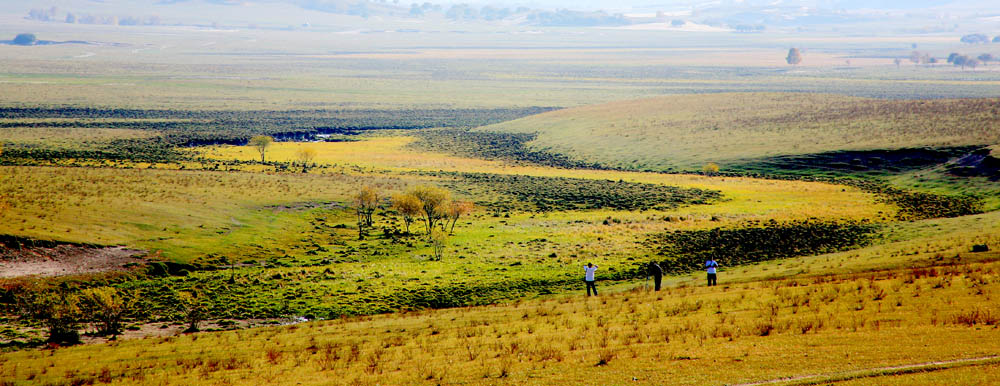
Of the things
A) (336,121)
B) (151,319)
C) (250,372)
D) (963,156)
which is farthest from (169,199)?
(336,121)

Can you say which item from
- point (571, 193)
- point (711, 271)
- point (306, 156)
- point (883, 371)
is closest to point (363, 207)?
point (571, 193)

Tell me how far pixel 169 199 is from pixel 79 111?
110623mm

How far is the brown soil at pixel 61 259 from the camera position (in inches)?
1490

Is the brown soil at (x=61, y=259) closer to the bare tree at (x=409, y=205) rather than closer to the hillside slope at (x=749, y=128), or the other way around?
the bare tree at (x=409, y=205)

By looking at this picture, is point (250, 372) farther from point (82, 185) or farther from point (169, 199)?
point (82, 185)

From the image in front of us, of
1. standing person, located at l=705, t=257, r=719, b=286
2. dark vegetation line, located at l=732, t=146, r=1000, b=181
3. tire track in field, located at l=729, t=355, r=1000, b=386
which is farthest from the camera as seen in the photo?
dark vegetation line, located at l=732, t=146, r=1000, b=181

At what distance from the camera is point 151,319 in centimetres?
3253

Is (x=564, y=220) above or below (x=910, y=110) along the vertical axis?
below

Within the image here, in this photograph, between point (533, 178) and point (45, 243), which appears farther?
point (533, 178)

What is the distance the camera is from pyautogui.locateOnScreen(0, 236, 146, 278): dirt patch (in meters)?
37.9

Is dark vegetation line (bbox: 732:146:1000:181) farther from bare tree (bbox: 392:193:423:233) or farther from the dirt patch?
the dirt patch

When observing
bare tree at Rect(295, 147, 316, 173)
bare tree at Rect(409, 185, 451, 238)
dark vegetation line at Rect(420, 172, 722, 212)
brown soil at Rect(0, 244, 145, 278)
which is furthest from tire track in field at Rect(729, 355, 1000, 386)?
bare tree at Rect(295, 147, 316, 173)

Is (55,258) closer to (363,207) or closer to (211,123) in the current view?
(363,207)

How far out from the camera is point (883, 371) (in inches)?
578
